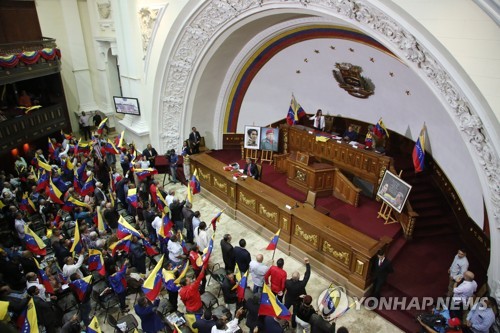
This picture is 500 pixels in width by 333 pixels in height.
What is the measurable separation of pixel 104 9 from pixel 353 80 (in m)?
10.6

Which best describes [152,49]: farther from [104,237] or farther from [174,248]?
[174,248]

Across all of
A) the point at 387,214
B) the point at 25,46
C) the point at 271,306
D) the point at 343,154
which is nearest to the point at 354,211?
the point at 387,214

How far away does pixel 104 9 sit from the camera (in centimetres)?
1502

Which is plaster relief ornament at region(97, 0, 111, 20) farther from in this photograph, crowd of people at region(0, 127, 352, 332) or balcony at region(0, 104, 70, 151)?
crowd of people at region(0, 127, 352, 332)

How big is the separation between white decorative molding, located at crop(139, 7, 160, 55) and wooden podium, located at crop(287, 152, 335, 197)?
6581 millimetres

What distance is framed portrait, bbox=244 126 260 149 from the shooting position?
12625 mm

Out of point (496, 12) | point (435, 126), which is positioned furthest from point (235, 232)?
point (496, 12)

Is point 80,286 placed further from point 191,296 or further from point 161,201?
point 161,201

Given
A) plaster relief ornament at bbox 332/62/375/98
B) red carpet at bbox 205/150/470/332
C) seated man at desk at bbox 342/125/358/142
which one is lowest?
red carpet at bbox 205/150/470/332

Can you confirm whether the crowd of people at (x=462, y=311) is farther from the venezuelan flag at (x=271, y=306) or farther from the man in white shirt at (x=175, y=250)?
the man in white shirt at (x=175, y=250)

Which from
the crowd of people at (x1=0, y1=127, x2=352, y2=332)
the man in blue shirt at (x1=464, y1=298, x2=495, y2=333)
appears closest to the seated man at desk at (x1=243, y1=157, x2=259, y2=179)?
the crowd of people at (x1=0, y1=127, x2=352, y2=332)

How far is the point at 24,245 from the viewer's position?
751 centimetres

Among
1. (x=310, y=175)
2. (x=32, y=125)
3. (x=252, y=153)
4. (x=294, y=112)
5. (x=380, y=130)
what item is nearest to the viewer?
(x=310, y=175)

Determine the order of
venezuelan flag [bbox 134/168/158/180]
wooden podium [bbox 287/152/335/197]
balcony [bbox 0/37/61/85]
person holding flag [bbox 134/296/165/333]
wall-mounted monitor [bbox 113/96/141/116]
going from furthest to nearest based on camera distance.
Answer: wall-mounted monitor [bbox 113/96/141/116] → balcony [bbox 0/37/61/85] → wooden podium [bbox 287/152/335/197] → venezuelan flag [bbox 134/168/158/180] → person holding flag [bbox 134/296/165/333]
